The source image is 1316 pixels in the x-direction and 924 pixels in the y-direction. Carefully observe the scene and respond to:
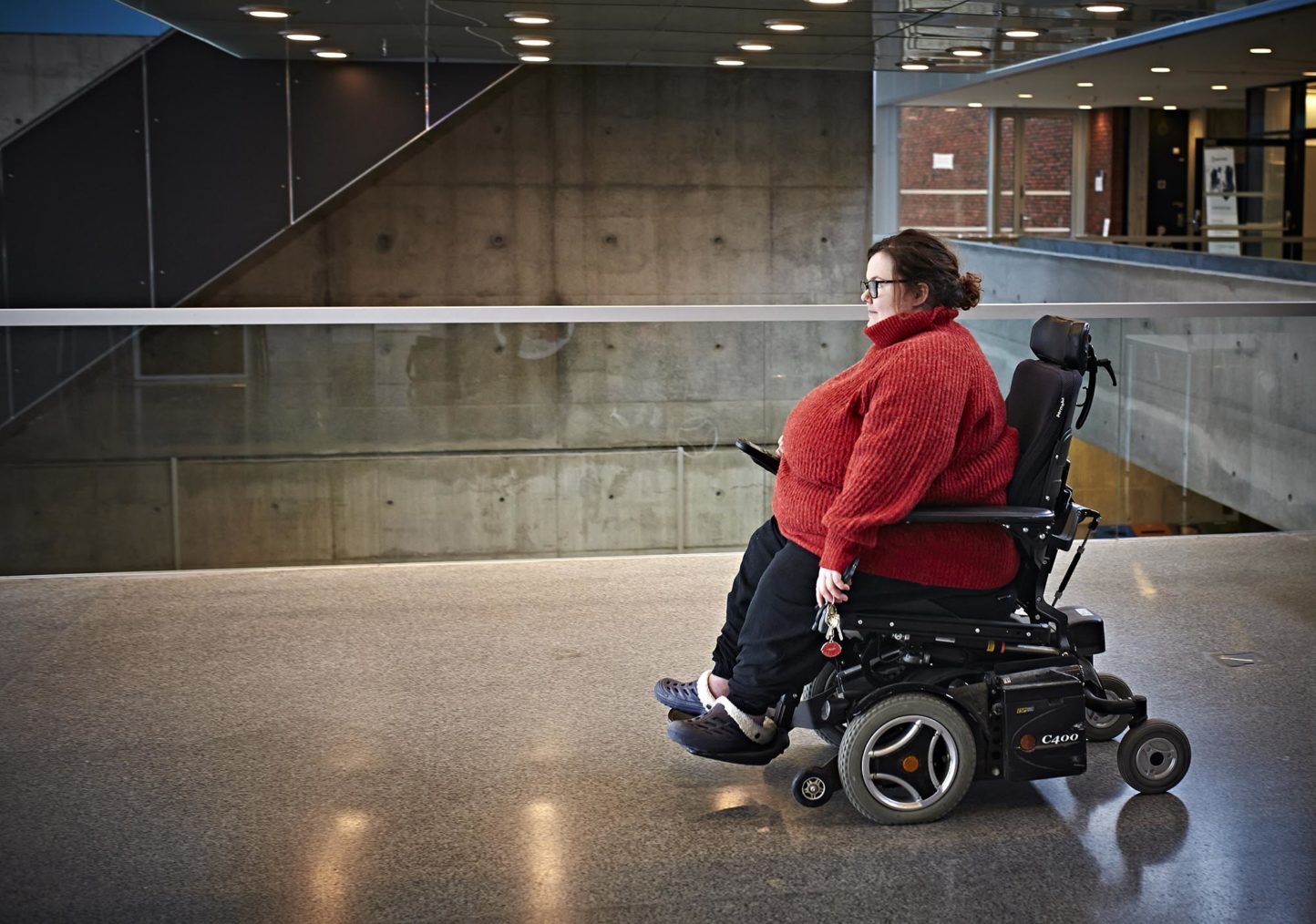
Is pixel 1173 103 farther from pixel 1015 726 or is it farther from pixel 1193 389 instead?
pixel 1015 726

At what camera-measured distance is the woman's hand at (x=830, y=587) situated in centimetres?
263

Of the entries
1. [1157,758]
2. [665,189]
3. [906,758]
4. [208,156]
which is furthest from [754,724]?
[665,189]

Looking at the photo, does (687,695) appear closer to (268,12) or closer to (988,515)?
(988,515)

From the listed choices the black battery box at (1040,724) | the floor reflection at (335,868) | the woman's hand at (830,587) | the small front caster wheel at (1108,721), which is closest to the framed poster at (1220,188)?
the small front caster wheel at (1108,721)

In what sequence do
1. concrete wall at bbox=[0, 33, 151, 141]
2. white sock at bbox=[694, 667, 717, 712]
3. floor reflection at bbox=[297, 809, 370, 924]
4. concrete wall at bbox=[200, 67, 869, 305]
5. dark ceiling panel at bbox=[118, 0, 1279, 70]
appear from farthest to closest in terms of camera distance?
concrete wall at bbox=[200, 67, 869, 305] → dark ceiling panel at bbox=[118, 0, 1279, 70] → concrete wall at bbox=[0, 33, 151, 141] → white sock at bbox=[694, 667, 717, 712] → floor reflection at bbox=[297, 809, 370, 924]

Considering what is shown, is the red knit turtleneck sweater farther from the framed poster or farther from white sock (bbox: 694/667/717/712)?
the framed poster

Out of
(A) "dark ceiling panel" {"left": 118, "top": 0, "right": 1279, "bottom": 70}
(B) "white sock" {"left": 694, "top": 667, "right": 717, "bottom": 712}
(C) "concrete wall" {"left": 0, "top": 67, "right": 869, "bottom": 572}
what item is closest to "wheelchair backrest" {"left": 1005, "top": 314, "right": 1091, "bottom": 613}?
(B) "white sock" {"left": 694, "top": 667, "right": 717, "bottom": 712}

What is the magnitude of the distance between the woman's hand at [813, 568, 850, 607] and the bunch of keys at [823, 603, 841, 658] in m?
0.02

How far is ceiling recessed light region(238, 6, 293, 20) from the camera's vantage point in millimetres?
6102

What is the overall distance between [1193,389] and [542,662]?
3.05m

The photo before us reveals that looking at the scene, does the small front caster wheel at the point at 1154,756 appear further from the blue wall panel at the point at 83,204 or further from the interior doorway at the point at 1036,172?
the interior doorway at the point at 1036,172

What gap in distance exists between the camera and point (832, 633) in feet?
8.93

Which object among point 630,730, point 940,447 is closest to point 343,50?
point 630,730

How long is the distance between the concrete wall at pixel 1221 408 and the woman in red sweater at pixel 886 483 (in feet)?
9.55
